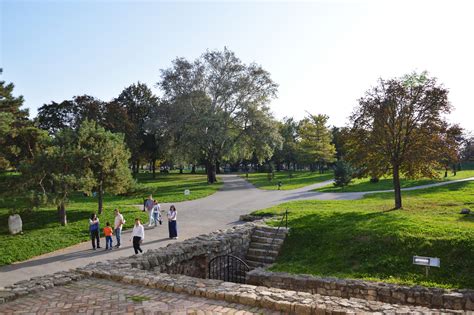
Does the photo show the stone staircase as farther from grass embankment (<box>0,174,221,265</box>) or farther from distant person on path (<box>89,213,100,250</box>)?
grass embankment (<box>0,174,221,265</box>)

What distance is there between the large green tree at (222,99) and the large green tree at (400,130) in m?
23.0

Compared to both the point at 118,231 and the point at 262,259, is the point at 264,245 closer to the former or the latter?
the point at 262,259

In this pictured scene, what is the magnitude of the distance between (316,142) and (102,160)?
41.2m

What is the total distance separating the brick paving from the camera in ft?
23.9

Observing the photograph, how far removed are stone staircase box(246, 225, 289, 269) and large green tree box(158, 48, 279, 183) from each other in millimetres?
24962

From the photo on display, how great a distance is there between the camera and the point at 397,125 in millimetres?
19578

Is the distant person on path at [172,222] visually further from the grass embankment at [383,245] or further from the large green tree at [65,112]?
the large green tree at [65,112]

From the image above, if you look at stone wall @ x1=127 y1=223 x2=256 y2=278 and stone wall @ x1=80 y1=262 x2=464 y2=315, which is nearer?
stone wall @ x1=80 y1=262 x2=464 y2=315

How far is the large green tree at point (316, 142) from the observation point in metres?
55.8

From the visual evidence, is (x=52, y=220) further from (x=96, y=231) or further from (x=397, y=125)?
(x=397, y=125)

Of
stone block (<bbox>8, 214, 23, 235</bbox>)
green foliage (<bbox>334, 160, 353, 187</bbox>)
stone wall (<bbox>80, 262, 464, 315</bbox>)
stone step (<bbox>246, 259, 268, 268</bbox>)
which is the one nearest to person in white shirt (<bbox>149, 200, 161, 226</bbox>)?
stone block (<bbox>8, 214, 23, 235</bbox>)

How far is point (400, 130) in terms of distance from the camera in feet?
63.3

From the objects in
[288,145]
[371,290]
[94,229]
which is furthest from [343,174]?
[288,145]

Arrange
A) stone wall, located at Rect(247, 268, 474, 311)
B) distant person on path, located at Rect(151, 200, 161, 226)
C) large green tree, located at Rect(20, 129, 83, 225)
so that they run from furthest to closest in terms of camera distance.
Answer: distant person on path, located at Rect(151, 200, 161, 226)
large green tree, located at Rect(20, 129, 83, 225)
stone wall, located at Rect(247, 268, 474, 311)
